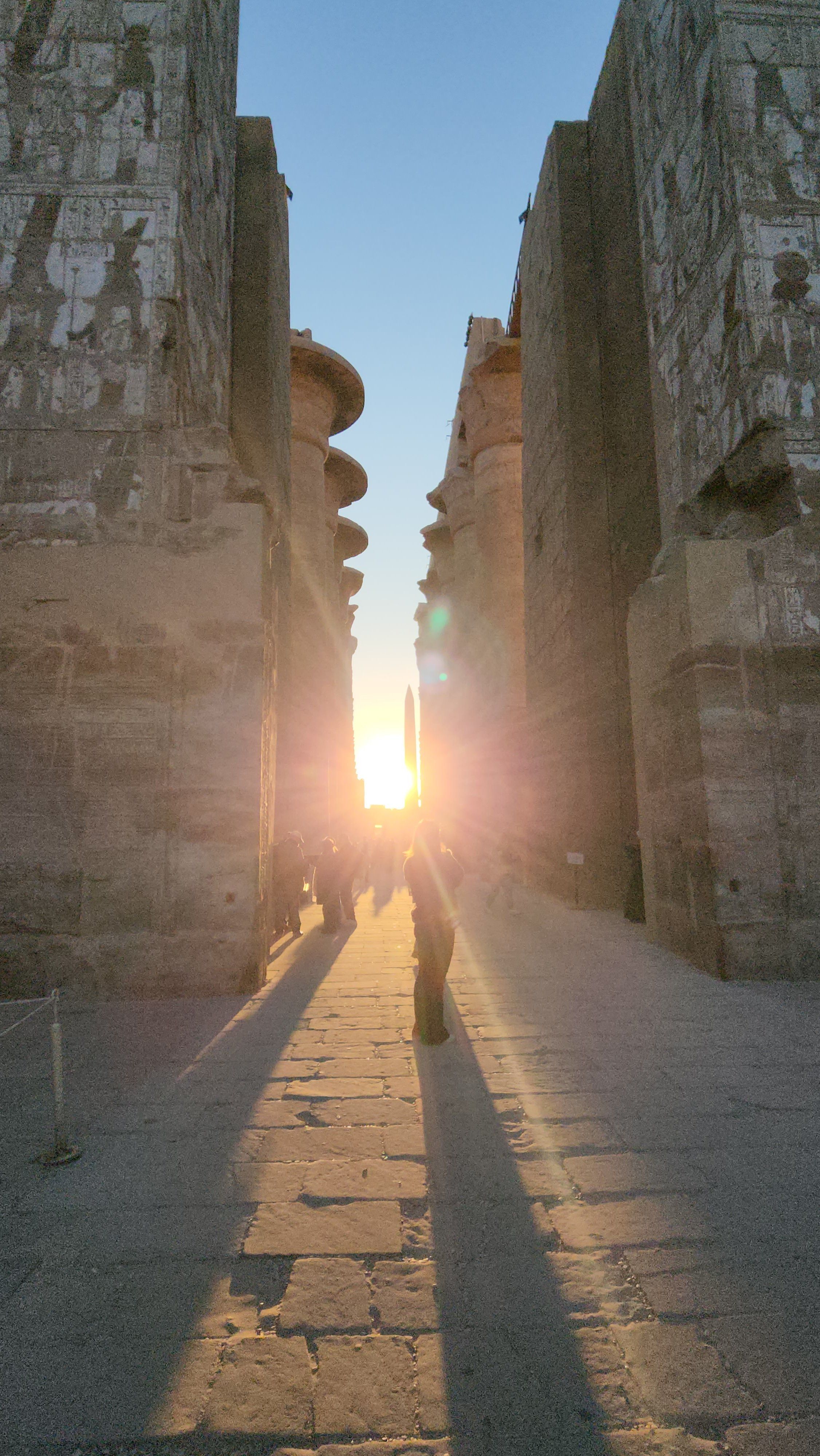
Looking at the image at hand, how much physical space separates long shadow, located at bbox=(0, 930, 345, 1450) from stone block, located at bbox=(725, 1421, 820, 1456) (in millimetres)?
1207

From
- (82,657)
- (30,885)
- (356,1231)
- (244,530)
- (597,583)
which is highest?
(597,583)

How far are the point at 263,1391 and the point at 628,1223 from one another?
127 cm

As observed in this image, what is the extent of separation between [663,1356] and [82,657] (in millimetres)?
5773

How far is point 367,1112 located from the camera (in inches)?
131

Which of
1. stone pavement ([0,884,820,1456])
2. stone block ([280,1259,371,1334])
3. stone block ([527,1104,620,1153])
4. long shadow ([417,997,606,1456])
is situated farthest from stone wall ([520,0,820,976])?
stone block ([280,1259,371,1334])

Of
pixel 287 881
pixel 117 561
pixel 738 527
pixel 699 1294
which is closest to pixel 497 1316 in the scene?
pixel 699 1294

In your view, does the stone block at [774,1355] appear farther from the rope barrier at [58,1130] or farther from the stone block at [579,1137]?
the rope barrier at [58,1130]

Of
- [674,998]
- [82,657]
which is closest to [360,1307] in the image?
[674,998]

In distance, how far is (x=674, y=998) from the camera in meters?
5.17

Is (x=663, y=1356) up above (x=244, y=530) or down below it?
below

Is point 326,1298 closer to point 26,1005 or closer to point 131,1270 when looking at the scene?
point 131,1270

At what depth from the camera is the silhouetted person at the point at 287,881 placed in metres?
8.83

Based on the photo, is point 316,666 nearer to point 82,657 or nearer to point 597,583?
point 597,583

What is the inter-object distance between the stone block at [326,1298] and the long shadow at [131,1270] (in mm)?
67
